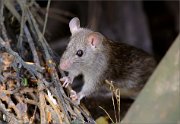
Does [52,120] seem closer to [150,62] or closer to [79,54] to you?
[79,54]

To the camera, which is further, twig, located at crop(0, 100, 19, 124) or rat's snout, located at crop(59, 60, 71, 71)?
rat's snout, located at crop(59, 60, 71, 71)

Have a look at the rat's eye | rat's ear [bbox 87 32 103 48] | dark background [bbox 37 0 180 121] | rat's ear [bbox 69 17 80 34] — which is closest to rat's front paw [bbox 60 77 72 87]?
the rat's eye

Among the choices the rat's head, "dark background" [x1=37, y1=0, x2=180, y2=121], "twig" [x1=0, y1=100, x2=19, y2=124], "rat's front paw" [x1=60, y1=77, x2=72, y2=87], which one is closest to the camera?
"twig" [x1=0, y1=100, x2=19, y2=124]

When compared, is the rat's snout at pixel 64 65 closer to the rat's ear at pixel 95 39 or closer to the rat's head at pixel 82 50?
the rat's head at pixel 82 50

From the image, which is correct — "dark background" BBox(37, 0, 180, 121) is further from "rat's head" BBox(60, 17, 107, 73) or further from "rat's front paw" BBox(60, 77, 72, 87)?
"rat's front paw" BBox(60, 77, 72, 87)

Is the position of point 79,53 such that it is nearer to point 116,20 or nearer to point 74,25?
point 74,25

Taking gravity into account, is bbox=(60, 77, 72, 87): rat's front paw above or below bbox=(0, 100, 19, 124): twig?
above

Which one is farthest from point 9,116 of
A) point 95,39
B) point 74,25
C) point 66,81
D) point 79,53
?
point 74,25

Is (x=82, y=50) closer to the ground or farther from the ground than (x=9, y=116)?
farther from the ground

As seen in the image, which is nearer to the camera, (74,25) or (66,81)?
(66,81)
